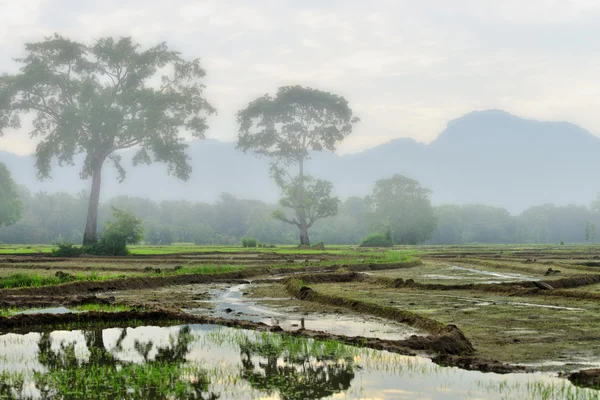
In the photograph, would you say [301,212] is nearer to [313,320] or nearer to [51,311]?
[51,311]

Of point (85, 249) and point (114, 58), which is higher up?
point (114, 58)

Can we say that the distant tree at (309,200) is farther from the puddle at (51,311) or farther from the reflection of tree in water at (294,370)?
the reflection of tree in water at (294,370)

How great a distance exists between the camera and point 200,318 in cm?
1525

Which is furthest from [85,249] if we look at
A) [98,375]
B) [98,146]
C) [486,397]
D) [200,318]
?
[486,397]

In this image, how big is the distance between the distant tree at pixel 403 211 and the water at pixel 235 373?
292 feet

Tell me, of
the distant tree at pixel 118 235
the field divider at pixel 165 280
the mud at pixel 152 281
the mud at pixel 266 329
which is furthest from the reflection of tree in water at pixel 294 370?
the distant tree at pixel 118 235

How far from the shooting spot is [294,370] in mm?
9734

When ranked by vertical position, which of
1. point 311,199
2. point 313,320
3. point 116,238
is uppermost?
point 311,199

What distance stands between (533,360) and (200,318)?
8019 millimetres

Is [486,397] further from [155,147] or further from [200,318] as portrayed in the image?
[155,147]

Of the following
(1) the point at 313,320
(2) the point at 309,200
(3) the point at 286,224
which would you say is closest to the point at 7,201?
(2) the point at 309,200

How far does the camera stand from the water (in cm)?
829

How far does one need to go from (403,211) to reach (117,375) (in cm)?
10177

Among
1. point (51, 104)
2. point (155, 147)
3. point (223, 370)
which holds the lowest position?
point (223, 370)
